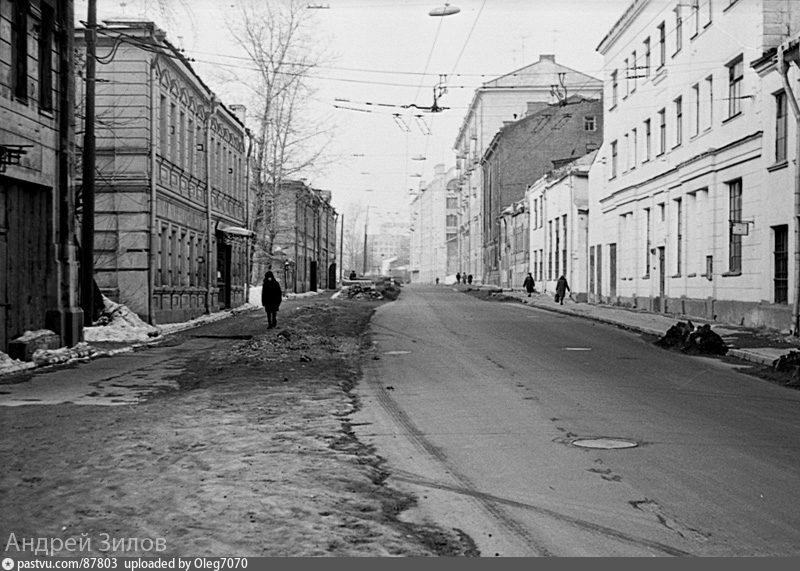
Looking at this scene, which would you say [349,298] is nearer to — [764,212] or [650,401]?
[764,212]

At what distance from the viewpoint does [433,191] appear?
148 meters

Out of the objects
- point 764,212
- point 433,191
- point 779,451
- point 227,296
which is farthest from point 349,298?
point 433,191

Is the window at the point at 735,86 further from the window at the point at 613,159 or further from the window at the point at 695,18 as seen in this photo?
the window at the point at 613,159

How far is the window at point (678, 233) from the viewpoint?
32.9 meters

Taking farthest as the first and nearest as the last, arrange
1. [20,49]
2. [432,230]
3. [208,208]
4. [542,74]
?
1. [432,230]
2. [542,74]
3. [208,208]
4. [20,49]

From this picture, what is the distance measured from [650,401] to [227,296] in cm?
3058

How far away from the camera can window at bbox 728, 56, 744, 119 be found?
26.9m

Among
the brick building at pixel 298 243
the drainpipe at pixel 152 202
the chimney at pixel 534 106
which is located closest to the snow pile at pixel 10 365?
the drainpipe at pixel 152 202

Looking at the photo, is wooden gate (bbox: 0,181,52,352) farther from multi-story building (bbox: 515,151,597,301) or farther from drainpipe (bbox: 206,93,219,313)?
multi-story building (bbox: 515,151,597,301)

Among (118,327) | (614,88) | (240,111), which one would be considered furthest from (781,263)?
(240,111)

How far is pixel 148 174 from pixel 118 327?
549 cm

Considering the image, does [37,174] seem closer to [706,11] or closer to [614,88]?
[706,11]

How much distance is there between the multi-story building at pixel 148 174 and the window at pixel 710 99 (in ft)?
54.2

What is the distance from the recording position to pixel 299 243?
69938 millimetres
